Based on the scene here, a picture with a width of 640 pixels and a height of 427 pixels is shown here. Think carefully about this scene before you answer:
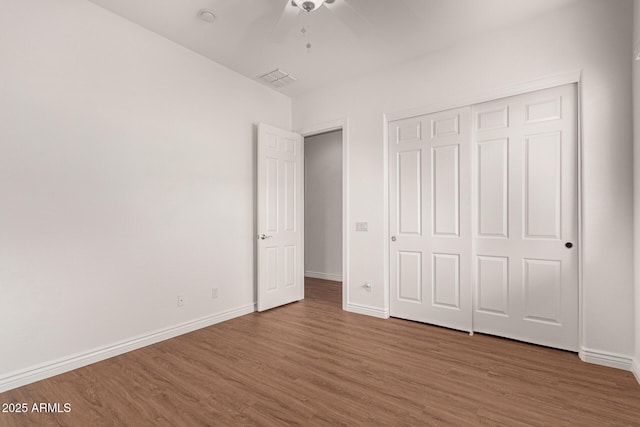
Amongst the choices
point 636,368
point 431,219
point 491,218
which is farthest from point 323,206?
point 636,368

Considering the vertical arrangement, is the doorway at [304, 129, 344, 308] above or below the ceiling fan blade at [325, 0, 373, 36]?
below

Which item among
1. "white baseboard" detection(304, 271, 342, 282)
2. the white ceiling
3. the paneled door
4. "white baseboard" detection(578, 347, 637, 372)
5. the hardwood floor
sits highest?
the white ceiling

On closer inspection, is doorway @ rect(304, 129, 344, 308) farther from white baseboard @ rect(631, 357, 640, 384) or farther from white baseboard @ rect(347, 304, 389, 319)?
white baseboard @ rect(631, 357, 640, 384)

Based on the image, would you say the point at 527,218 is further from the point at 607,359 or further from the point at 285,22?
the point at 285,22

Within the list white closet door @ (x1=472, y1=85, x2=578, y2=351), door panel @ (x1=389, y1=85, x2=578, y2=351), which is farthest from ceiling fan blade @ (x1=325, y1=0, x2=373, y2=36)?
white closet door @ (x1=472, y1=85, x2=578, y2=351)

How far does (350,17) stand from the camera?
284cm

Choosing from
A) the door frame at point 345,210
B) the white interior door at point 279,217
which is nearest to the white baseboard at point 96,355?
the white interior door at point 279,217

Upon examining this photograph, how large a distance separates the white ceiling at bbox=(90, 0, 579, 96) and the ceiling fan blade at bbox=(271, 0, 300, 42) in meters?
0.02

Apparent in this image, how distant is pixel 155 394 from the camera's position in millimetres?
2146

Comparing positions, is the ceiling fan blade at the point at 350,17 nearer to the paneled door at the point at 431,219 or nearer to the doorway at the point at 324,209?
the paneled door at the point at 431,219

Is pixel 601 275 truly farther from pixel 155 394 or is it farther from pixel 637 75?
pixel 155 394

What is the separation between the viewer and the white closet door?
2.76m

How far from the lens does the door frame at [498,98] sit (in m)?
2.66

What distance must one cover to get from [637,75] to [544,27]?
0.86 meters
